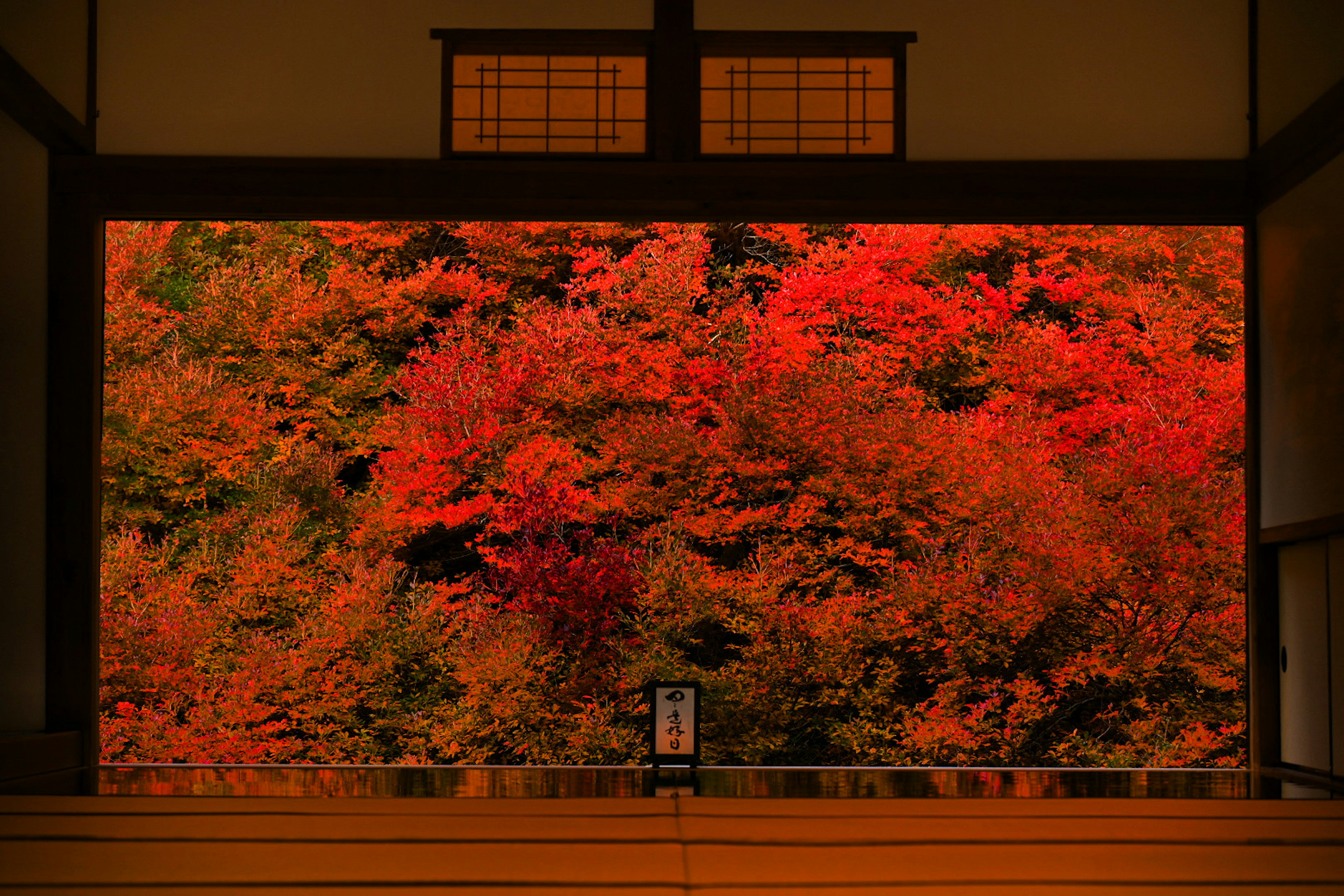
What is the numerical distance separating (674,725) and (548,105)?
2.33 meters

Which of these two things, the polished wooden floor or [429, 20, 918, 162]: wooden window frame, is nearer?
the polished wooden floor

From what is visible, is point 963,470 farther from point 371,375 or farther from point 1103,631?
point 371,375

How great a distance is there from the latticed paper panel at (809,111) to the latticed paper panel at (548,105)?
11.4 inches

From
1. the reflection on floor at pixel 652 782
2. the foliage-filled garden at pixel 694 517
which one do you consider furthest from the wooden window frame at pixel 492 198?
the foliage-filled garden at pixel 694 517

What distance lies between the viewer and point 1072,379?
28.0 feet

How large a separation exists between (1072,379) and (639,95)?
17.4 feet

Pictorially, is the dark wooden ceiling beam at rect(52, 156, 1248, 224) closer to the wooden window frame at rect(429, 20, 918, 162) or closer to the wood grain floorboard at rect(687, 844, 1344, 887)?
the wooden window frame at rect(429, 20, 918, 162)

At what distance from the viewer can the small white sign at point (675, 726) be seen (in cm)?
430
